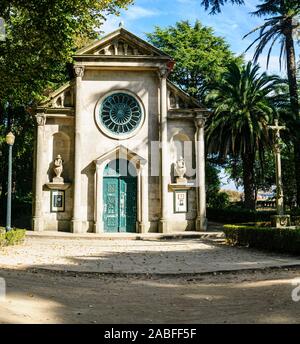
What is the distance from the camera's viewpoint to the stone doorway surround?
20.4 meters

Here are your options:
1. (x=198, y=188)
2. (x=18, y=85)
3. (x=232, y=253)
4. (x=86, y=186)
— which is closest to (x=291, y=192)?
(x=198, y=188)

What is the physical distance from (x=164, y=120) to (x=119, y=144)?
2.81 meters

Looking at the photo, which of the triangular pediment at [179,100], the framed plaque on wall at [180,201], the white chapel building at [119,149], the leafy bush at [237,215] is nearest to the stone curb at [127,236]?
the white chapel building at [119,149]

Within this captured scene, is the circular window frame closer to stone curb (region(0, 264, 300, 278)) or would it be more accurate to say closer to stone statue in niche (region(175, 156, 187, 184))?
stone statue in niche (region(175, 156, 187, 184))

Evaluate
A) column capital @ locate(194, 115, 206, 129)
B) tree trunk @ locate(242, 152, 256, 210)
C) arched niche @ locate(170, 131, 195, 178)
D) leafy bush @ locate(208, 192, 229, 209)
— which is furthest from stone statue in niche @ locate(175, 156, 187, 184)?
leafy bush @ locate(208, 192, 229, 209)

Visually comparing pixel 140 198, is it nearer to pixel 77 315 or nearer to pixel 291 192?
pixel 77 315

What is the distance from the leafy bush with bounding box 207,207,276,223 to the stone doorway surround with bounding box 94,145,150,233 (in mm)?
6467

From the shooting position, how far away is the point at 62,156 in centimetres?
2117

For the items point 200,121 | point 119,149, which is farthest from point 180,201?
point 200,121

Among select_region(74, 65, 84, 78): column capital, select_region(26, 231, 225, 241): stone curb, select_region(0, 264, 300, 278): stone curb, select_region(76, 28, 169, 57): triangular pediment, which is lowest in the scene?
select_region(0, 264, 300, 278): stone curb

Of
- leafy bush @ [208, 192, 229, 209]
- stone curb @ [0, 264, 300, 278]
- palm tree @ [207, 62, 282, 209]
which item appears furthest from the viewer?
leafy bush @ [208, 192, 229, 209]

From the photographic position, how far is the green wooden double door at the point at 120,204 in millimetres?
20891

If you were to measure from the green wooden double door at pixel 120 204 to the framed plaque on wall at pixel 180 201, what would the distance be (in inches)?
88.0

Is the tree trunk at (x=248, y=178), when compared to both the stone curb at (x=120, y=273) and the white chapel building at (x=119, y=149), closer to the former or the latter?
the white chapel building at (x=119, y=149)
